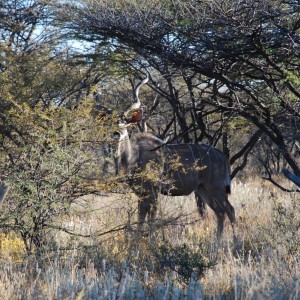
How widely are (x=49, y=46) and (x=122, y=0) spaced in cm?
337

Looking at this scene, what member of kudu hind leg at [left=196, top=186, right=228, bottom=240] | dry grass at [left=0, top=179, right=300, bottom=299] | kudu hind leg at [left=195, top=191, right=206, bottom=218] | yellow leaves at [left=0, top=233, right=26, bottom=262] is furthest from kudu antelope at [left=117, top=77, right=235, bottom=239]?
yellow leaves at [left=0, top=233, right=26, bottom=262]

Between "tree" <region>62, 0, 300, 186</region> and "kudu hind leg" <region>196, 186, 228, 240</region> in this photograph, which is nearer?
"tree" <region>62, 0, 300, 186</region>

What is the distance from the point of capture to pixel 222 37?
281 inches

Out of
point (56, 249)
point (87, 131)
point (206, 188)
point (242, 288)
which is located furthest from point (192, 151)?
point (242, 288)

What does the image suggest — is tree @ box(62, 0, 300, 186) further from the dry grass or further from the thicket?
the dry grass

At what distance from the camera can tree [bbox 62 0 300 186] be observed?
6.91 meters

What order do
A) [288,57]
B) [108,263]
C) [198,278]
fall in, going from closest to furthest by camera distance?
[198,278]
[108,263]
[288,57]

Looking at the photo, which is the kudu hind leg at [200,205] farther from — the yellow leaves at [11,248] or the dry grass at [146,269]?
the yellow leaves at [11,248]

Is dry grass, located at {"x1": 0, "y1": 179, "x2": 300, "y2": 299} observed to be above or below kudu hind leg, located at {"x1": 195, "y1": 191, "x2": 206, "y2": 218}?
below

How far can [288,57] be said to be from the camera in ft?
24.8

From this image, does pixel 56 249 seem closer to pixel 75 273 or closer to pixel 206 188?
pixel 75 273

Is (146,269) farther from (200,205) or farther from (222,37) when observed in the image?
(200,205)

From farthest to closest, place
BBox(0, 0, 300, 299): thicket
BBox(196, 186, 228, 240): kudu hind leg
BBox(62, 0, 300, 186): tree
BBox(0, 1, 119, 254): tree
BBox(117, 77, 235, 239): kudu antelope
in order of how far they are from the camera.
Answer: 1. BBox(196, 186, 228, 240): kudu hind leg
2. BBox(117, 77, 235, 239): kudu antelope
3. BBox(62, 0, 300, 186): tree
4. BBox(0, 1, 119, 254): tree
5. BBox(0, 0, 300, 299): thicket

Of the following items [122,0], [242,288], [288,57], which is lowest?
[242,288]
